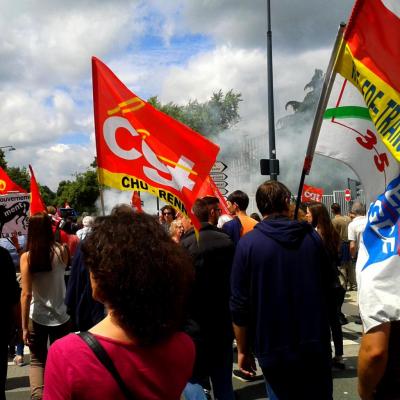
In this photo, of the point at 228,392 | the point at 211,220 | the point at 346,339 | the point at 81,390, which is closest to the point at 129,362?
the point at 81,390

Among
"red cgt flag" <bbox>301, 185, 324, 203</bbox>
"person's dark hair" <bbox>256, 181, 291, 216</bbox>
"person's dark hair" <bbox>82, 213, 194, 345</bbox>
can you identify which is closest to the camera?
"person's dark hair" <bbox>82, 213, 194, 345</bbox>

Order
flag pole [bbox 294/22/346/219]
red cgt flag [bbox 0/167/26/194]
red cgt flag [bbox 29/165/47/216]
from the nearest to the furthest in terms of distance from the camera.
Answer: flag pole [bbox 294/22/346/219] → red cgt flag [bbox 29/165/47/216] → red cgt flag [bbox 0/167/26/194]

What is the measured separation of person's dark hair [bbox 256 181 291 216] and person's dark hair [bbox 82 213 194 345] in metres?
1.74

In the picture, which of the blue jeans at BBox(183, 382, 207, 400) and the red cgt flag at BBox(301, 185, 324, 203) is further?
the red cgt flag at BBox(301, 185, 324, 203)

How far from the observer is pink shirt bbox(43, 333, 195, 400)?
5.06 feet

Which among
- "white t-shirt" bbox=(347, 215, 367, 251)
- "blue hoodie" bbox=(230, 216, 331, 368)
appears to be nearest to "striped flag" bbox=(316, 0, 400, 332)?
"blue hoodie" bbox=(230, 216, 331, 368)

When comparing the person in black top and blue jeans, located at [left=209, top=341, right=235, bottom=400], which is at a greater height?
the person in black top

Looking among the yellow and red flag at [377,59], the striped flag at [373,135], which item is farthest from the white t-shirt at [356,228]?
the yellow and red flag at [377,59]

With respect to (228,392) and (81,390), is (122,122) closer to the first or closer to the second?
(228,392)

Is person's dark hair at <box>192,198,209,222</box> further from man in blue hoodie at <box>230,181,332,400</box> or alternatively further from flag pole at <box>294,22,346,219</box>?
flag pole at <box>294,22,346,219</box>

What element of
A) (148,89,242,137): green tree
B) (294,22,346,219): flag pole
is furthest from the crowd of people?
(148,89,242,137): green tree

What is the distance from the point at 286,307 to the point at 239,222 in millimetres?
2413

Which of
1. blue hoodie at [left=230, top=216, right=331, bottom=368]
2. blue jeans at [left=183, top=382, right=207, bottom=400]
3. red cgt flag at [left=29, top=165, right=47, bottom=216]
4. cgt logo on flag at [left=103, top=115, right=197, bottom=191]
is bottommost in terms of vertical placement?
blue jeans at [left=183, top=382, right=207, bottom=400]

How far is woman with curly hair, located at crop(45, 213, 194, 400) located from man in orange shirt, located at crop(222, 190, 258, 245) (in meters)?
3.64
